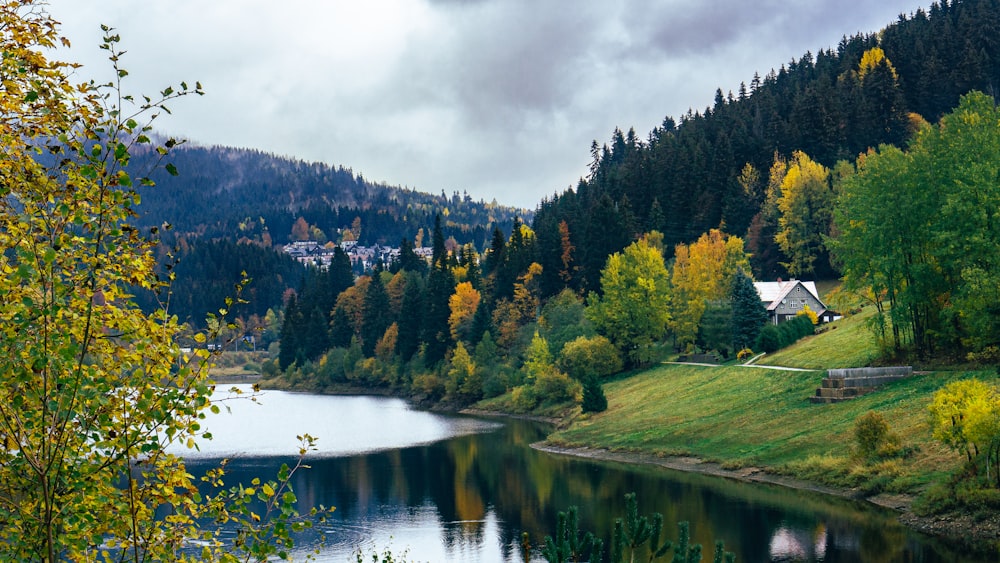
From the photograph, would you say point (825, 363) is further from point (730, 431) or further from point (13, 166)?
point (13, 166)

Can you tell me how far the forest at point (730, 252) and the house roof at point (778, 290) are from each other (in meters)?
6.28

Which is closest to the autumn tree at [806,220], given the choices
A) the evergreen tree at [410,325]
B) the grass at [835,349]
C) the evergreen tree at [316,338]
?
the grass at [835,349]

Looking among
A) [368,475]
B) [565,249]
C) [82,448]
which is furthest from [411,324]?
[82,448]

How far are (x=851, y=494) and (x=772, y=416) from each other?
16454mm

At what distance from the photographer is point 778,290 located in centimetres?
11656

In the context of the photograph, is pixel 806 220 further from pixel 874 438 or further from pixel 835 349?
pixel 874 438

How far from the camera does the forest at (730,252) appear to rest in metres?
62.3

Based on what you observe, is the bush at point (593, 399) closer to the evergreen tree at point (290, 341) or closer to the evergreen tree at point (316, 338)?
the evergreen tree at point (316, 338)

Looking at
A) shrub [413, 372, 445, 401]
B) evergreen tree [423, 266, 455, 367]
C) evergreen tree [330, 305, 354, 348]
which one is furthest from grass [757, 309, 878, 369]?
evergreen tree [330, 305, 354, 348]

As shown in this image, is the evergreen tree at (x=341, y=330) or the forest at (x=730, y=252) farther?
the evergreen tree at (x=341, y=330)

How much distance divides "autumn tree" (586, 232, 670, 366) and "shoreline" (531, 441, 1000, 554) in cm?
2764

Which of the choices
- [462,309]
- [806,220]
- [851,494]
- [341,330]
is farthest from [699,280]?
[341,330]

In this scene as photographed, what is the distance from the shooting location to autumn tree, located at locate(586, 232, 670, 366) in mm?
103688

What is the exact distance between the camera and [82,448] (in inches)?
417
